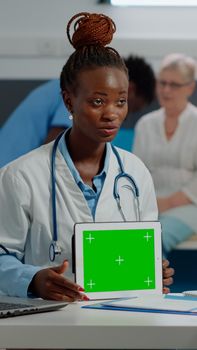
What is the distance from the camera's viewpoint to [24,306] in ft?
5.34

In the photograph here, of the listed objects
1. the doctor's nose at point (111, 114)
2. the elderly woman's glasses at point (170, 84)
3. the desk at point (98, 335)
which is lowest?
the desk at point (98, 335)

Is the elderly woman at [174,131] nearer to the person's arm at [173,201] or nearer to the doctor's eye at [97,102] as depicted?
the person's arm at [173,201]

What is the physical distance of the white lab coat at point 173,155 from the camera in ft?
11.7

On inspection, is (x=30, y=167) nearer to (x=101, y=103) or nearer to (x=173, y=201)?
(x=101, y=103)

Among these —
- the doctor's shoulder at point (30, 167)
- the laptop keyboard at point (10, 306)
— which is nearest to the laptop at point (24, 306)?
the laptop keyboard at point (10, 306)

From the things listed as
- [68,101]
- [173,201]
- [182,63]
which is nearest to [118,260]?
[68,101]

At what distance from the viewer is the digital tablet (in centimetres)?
188

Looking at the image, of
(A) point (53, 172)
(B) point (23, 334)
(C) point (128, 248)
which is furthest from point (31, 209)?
(B) point (23, 334)

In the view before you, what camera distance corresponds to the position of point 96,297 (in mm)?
1903

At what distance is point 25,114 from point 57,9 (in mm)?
455

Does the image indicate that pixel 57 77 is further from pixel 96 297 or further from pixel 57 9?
pixel 96 297

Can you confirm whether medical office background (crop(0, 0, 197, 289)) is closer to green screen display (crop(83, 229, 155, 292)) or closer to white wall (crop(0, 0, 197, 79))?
white wall (crop(0, 0, 197, 79))

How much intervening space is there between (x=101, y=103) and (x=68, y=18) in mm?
1604

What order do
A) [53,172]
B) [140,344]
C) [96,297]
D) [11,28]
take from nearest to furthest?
[140,344] → [96,297] → [53,172] → [11,28]
